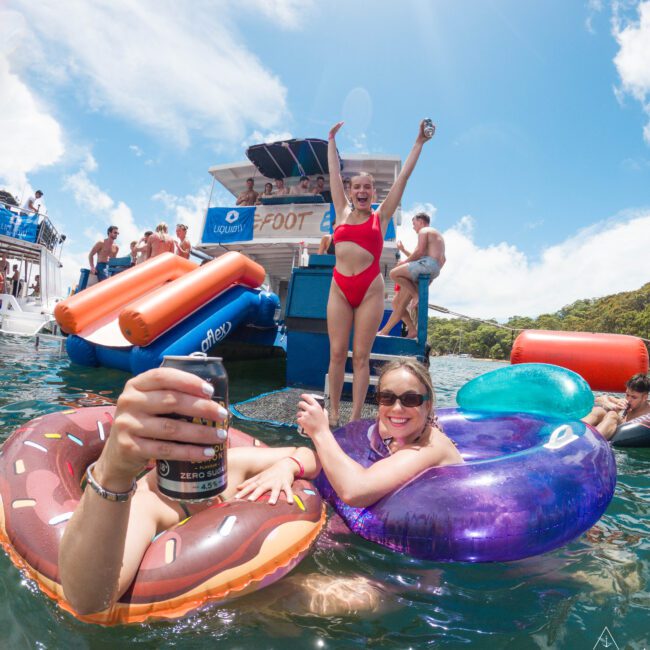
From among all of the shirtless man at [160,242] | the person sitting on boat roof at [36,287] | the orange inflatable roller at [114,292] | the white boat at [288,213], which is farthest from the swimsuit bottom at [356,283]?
the person sitting on boat roof at [36,287]

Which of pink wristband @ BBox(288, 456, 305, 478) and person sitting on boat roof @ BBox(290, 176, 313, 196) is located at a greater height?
person sitting on boat roof @ BBox(290, 176, 313, 196)

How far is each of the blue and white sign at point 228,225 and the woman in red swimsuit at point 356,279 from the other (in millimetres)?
7821

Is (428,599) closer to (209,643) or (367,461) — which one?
(367,461)

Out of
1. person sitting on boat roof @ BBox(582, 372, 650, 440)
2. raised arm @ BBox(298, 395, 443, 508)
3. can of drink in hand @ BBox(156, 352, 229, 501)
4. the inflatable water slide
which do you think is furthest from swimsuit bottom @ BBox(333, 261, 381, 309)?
person sitting on boat roof @ BBox(582, 372, 650, 440)

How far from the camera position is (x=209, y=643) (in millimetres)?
1333

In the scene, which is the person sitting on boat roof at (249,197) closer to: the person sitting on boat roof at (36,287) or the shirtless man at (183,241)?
the shirtless man at (183,241)

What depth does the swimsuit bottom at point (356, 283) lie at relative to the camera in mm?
3406

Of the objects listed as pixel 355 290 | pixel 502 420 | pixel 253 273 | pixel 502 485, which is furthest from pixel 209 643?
pixel 253 273

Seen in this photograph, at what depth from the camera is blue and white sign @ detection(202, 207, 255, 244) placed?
1098cm

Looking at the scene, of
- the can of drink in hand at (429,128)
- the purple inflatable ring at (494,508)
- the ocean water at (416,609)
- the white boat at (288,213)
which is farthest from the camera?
the white boat at (288,213)

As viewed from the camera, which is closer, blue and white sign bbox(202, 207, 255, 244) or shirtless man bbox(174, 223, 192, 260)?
shirtless man bbox(174, 223, 192, 260)

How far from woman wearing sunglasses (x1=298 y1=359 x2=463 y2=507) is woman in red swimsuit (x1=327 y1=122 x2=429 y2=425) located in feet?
4.25

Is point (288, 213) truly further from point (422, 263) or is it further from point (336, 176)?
point (336, 176)

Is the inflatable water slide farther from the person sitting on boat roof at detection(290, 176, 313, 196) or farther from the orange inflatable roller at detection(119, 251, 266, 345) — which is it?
the person sitting on boat roof at detection(290, 176, 313, 196)
